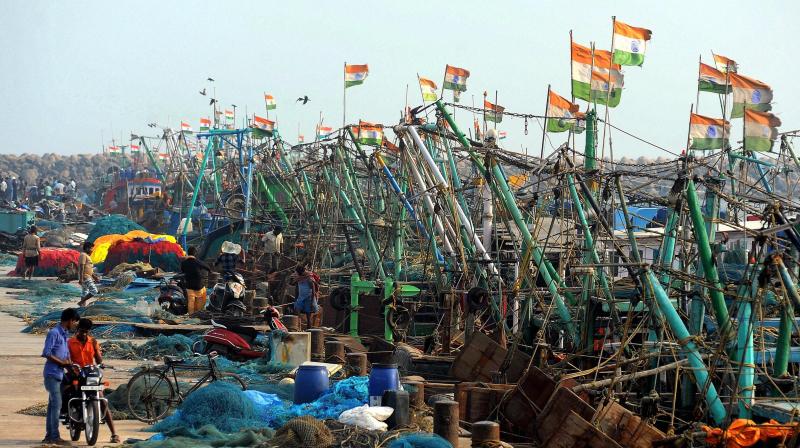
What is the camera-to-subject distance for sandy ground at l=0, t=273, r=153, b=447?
12.4 meters

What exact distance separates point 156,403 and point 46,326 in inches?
400

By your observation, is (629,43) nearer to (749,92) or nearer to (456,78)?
(749,92)

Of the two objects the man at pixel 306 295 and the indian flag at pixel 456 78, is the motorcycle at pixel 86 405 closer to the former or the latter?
the man at pixel 306 295

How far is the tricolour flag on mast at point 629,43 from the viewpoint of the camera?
22.5 m

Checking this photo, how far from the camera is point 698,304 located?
14555 millimetres

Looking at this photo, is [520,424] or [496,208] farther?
[496,208]

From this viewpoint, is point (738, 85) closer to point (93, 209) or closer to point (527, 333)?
point (527, 333)

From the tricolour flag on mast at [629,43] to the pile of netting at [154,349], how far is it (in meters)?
9.68

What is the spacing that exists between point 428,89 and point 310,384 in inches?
777

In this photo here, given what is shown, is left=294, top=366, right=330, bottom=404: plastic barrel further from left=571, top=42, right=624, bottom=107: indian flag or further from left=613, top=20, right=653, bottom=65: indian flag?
left=613, top=20, right=653, bottom=65: indian flag

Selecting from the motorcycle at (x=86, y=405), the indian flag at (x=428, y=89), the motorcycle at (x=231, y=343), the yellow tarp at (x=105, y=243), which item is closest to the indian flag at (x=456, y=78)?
the indian flag at (x=428, y=89)

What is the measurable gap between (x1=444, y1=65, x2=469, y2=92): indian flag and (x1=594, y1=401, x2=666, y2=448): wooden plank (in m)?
21.0

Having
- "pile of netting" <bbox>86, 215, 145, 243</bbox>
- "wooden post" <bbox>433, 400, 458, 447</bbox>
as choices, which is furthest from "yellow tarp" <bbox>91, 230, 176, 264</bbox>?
"wooden post" <bbox>433, 400, 458, 447</bbox>

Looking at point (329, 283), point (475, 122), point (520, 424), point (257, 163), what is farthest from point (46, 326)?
point (475, 122)
